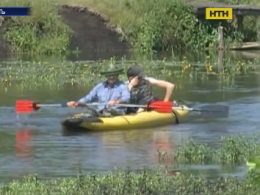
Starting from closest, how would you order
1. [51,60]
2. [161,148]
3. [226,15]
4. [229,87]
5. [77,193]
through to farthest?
1. [77,193]
2. [161,148]
3. [229,87]
4. [51,60]
5. [226,15]

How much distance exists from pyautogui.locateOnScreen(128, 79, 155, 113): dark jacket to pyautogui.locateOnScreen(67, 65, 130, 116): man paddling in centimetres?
35

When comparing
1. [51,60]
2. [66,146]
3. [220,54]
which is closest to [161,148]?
[66,146]

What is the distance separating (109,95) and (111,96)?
0.04 metres

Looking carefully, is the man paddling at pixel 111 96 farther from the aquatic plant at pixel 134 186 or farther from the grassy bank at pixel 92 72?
the grassy bank at pixel 92 72

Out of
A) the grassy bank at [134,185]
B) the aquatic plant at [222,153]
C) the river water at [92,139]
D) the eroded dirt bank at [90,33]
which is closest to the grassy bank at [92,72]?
the river water at [92,139]

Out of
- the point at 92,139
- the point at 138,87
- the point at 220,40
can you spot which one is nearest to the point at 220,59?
the point at 220,40

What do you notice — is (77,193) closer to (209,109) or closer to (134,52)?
(209,109)

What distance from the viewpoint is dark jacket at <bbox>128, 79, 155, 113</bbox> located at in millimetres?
17391

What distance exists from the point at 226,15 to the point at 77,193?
3365 cm

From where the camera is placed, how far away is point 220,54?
38.2 meters

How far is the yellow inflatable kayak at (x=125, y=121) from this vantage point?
636 inches

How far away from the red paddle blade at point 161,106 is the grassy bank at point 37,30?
22583 millimetres

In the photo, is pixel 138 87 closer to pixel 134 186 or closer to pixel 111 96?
pixel 111 96

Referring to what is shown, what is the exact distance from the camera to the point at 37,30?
41.1m
